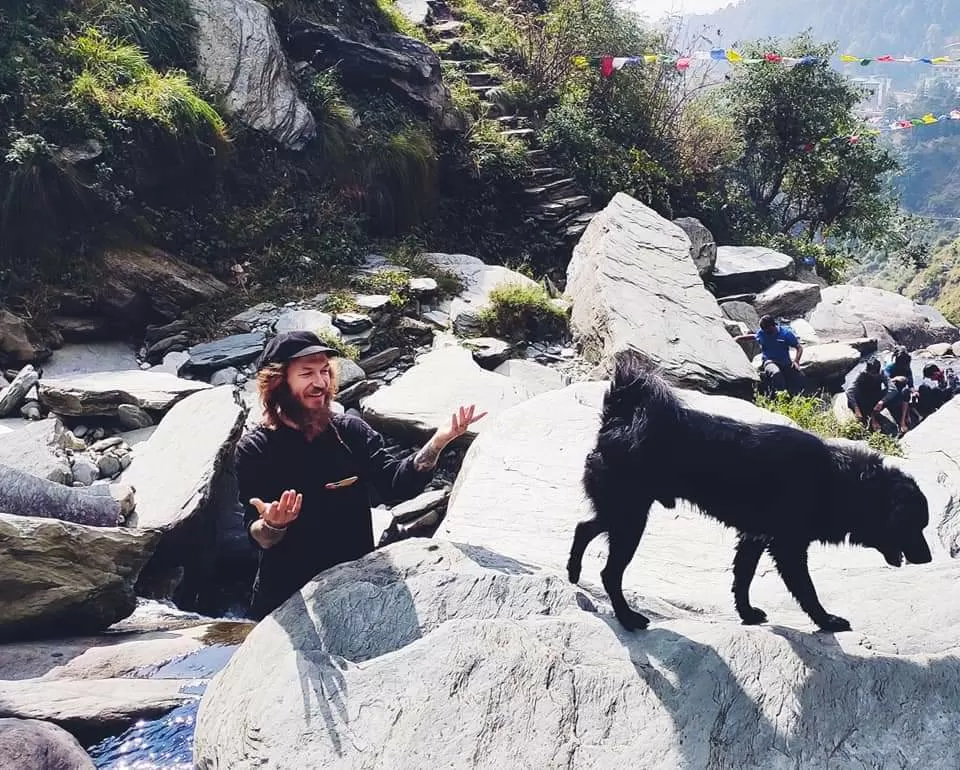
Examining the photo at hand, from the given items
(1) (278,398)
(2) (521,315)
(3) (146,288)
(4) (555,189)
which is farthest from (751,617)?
(4) (555,189)

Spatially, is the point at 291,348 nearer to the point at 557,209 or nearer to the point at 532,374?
the point at 532,374

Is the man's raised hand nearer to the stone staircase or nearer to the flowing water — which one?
the flowing water

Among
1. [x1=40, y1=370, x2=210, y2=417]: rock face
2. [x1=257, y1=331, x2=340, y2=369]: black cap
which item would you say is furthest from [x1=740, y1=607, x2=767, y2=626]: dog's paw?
[x1=40, y1=370, x2=210, y2=417]: rock face

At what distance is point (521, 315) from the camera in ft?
32.0

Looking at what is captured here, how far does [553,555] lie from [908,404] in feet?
23.3

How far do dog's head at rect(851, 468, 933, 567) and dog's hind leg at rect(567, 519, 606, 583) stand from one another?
1.18 metres

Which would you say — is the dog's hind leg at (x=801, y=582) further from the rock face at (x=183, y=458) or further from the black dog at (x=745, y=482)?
the rock face at (x=183, y=458)

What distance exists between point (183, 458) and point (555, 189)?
31.3ft

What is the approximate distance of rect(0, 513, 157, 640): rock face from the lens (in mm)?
4109

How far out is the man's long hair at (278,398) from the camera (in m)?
2.95

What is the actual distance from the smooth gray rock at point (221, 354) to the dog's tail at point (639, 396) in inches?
211

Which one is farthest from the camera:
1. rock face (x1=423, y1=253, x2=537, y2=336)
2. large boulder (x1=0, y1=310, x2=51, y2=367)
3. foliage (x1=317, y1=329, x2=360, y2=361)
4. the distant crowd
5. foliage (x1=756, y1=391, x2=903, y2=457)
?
rock face (x1=423, y1=253, x2=537, y2=336)

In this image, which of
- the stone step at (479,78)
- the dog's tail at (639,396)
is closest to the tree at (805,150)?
the stone step at (479,78)

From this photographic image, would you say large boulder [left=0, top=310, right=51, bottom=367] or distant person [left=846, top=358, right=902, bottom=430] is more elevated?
distant person [left=846, top=358, right=902, bottom=430]
